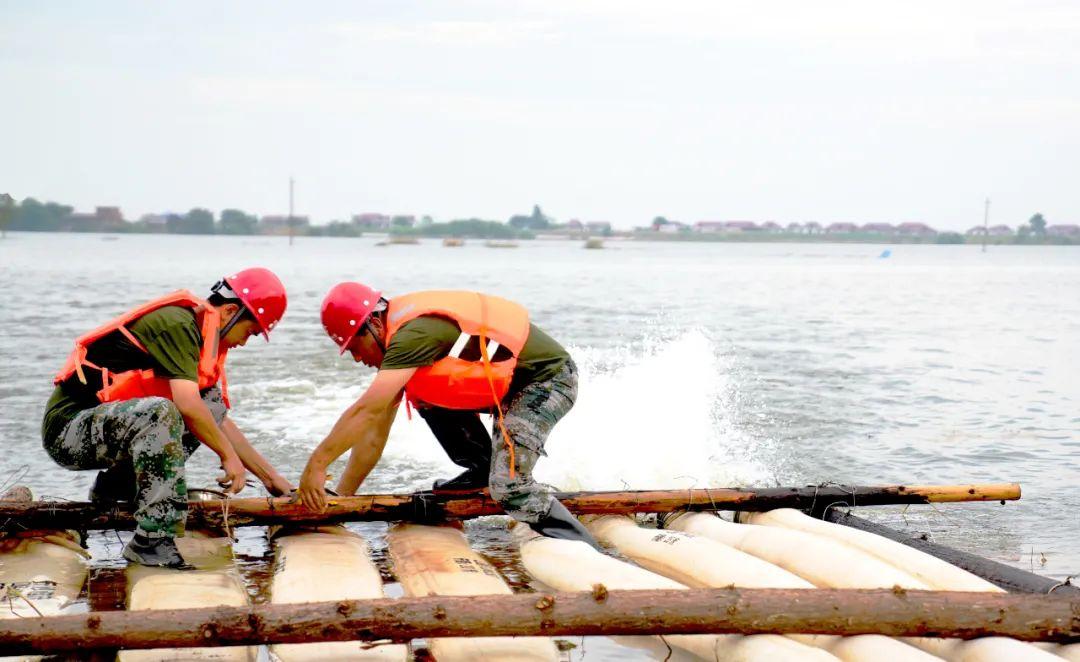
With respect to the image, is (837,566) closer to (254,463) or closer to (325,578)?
(325,578)

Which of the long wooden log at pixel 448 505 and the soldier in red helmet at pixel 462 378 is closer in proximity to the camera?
the soldier in red helmet at pixel 462 378

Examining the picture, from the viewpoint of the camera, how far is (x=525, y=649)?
495 centimetres

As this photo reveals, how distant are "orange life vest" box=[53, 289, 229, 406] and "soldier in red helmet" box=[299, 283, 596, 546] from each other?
1.98 ft

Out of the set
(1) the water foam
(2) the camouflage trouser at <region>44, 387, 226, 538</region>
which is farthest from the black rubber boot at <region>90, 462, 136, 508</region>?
(1) the water foam

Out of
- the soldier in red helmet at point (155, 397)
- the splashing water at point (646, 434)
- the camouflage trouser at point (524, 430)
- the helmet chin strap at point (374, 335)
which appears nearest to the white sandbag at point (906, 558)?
the camouflage trouser at point (524, 430)

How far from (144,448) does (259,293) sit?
3.23 feet

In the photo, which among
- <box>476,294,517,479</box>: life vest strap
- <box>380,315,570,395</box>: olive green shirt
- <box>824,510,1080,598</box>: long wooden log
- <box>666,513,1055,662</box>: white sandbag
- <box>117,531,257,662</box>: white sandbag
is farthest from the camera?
<box>476,294,517,479</box>: life vest strap

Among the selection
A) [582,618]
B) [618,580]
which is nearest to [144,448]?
[618,580]

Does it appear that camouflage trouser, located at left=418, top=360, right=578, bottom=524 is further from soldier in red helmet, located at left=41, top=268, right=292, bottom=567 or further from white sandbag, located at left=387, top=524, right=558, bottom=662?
soldier in red helmet, located at left=41, top=268, right=292, bottom=567

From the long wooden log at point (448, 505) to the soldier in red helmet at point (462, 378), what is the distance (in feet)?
0.82

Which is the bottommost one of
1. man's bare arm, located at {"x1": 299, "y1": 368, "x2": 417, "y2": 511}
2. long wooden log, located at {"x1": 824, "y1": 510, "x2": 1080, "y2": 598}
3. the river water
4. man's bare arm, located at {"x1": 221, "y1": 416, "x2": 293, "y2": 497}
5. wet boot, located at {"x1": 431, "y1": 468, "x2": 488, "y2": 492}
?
the river water

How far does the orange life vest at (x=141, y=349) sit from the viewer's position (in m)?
6.15

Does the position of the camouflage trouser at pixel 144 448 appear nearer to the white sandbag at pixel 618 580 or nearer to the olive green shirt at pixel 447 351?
the olive green shirt at pixel 447 351

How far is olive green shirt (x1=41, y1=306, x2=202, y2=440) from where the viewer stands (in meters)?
6.05
